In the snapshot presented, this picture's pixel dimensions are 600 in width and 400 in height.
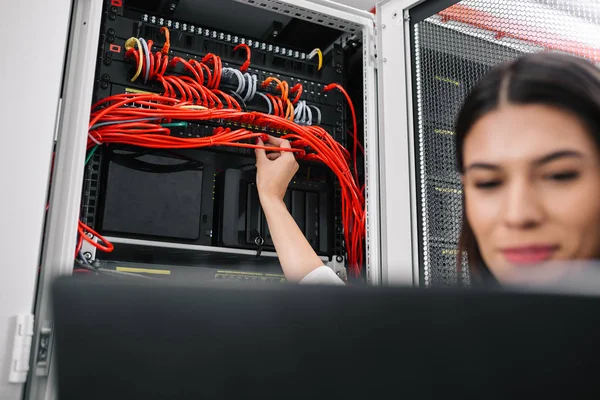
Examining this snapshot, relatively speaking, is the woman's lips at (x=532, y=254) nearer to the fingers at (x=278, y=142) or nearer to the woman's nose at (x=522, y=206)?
the woman's nose at (x=522, y=206)

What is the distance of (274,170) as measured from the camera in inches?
54.9

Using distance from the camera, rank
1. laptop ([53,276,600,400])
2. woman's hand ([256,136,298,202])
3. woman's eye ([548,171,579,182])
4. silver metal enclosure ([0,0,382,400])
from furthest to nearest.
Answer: woman's hand ([256,136,298,202]) < silver metal enclosure ([0,0,382,400]) < woman's eye ([548,171,579,182]) < laptop ([53,276,600,400])

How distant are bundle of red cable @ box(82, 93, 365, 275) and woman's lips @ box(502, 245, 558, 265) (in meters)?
0.58

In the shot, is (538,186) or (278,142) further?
(278,142)

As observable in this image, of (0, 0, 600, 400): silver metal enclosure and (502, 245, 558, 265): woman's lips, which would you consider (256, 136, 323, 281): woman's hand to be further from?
(502, 245, 558, 265): woman's lips

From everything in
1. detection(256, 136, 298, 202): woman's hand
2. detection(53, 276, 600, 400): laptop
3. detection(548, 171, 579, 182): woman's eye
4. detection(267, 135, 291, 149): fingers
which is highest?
detection(267, 135, 291, 149): fingers

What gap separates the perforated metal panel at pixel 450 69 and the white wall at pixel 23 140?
0.79 meters

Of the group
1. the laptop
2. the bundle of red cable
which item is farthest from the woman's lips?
the laptop

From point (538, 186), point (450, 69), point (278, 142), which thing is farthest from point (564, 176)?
point (278, 142)

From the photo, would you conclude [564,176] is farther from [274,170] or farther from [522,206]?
[274,170]

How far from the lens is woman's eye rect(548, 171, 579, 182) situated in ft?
2.73

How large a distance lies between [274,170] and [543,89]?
698mm

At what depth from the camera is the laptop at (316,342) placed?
20 cm

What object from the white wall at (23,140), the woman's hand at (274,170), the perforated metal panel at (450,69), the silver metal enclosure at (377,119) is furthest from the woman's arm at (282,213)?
the white wall at (23,140)
